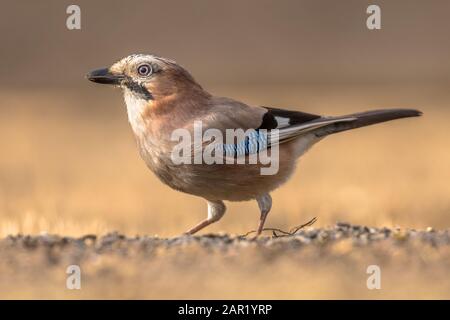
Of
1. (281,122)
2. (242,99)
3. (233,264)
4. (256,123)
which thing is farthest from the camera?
(242,99)

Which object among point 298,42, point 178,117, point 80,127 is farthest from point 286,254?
point 298,42

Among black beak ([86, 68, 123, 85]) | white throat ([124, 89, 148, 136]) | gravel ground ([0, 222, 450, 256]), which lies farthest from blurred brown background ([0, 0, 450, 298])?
black beak ([86, 68, 123, 85])

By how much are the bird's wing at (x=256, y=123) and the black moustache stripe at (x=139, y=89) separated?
630 mm

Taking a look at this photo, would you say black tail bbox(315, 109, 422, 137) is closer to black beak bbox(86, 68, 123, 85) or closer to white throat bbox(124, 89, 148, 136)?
white throat bbox(124, 89, 148, 136)

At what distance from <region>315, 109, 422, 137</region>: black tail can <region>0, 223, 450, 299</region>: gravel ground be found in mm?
1184

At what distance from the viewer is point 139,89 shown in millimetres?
12008

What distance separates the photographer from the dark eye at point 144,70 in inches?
471

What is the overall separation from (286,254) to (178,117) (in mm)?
2111

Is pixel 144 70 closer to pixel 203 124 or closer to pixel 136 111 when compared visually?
pixel 136 111

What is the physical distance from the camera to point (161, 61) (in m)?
12.0

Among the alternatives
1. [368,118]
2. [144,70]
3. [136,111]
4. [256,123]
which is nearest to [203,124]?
[256,123]

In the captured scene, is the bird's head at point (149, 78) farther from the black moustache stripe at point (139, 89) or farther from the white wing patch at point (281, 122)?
the white wing patch at point (281, 122)

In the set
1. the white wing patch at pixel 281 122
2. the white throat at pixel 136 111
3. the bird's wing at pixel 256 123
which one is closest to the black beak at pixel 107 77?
the white throat at pixel 136 111

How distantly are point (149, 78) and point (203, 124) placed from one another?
2.63 ft
